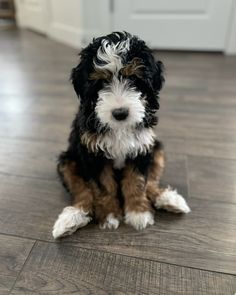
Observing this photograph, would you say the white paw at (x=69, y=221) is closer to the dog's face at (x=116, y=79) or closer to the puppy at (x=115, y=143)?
the puppy at (x=115, y=143)

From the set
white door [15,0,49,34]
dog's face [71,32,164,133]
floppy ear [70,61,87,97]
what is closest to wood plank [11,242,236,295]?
dog's face [71,32,164,133]

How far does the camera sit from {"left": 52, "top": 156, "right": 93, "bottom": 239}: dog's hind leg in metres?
1.23

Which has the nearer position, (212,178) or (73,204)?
(73,204)

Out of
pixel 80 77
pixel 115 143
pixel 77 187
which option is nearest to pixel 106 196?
pixel 77 187

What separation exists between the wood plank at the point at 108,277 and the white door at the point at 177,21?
2635 millimetres

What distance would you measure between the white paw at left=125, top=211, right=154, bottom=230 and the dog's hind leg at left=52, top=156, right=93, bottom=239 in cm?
16

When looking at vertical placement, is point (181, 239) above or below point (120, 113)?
below

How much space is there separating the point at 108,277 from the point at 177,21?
9.32ft

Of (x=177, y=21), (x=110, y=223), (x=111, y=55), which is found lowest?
(x=110, y=223)

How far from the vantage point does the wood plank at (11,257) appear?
3.55 ft

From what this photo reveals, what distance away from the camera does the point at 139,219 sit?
126 centimetres

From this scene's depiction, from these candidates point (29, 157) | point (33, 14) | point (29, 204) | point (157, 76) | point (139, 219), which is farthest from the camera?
point (33, 14)

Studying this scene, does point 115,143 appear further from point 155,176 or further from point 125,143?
point 155,176

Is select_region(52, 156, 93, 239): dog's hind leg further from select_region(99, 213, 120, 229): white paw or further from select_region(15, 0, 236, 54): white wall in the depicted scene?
select_region(15, 0, 236, 54): white wall
